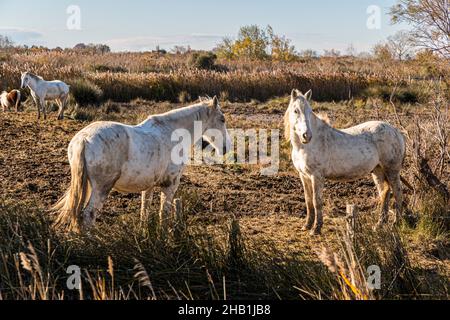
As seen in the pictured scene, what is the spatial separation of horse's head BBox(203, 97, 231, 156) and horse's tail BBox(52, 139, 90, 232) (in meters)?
2.01

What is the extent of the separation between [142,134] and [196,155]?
17.5 feet

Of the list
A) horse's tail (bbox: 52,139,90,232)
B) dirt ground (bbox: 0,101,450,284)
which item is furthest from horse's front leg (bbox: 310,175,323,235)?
horse's tail (bbox: 52,139,90,232)

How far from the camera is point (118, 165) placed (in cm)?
552

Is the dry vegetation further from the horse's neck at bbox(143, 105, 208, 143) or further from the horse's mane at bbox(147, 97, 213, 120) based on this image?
the horse's mane at bbox(147, 97, 213, 120)

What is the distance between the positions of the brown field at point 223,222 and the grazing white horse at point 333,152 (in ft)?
1.14

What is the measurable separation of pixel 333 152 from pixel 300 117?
0.70m

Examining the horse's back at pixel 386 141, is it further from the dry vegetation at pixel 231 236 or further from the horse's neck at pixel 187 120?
the horse's neck at pixel 187 120

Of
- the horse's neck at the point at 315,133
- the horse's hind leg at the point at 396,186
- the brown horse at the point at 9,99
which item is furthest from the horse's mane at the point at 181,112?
the brown horse at the point at 9,99

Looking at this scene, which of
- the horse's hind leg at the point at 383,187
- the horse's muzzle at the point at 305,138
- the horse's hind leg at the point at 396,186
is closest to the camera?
the horse's muzzle at the point at 305,138

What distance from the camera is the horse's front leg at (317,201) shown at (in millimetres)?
6698

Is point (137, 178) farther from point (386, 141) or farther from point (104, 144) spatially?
point (386, 141)

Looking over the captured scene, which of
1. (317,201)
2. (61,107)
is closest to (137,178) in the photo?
(317,201)
